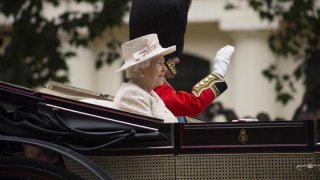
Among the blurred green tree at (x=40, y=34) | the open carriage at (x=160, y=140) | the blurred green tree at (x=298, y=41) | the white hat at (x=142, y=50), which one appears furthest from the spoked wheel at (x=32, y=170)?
the blurred green tree at (x=40, y=34)

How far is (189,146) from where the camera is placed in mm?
4309

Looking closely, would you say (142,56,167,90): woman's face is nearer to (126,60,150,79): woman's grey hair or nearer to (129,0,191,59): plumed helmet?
(126,60,150,79): woman's grey hair

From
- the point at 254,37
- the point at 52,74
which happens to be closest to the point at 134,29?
the point at 52,74

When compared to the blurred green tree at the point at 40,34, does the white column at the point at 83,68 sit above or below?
above

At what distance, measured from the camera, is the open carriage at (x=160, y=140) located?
14.0 feet

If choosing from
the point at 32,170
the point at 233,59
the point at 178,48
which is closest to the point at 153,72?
the point at 178,48

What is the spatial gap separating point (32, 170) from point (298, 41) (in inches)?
300

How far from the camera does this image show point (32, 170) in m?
4.12

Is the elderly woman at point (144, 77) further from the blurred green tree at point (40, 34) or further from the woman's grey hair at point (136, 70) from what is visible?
the blurred green tree at point (40, 34)

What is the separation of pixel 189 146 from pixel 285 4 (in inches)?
277

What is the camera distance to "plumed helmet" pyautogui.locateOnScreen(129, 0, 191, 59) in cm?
509

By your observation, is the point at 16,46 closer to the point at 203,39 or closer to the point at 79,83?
the point at 79,83

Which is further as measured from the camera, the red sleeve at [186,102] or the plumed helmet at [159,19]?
the plumed helmet at [159,19]

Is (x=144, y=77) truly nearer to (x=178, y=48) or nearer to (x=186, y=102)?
(x=186, y=102)
